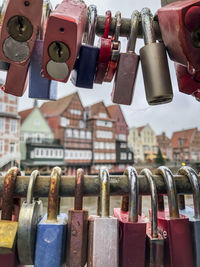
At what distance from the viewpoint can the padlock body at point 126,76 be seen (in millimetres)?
386

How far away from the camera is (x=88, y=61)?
0.38 meters

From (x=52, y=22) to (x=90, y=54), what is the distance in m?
0.10

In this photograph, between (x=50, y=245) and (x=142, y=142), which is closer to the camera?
(x=50, y=245)

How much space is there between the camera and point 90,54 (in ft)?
1.24

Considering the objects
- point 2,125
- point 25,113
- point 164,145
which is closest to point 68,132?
point 25,113

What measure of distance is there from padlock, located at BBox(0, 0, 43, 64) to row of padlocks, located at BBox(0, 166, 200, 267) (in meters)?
0.19

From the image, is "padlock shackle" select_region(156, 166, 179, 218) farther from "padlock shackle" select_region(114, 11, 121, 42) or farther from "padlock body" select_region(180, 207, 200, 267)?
"padlock shackle" select_region(114, 11, 121, 42)

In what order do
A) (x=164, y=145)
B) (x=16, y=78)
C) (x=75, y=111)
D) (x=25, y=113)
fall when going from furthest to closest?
(x=164, y=145), (x=75, y=111), (x=25, y=113), (x=16, y=78)

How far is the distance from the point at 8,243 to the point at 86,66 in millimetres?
319

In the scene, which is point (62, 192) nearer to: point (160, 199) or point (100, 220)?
point (100, 220)

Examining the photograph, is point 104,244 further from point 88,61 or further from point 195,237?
point 88,61

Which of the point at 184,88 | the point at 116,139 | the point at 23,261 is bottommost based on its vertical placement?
the point at 23,261

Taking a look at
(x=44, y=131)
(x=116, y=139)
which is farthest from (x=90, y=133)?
Answer: (x=44, y=131)

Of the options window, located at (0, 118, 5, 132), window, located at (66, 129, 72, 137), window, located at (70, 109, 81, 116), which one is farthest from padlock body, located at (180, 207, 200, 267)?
window, located at (70, 109, 81, 116)
